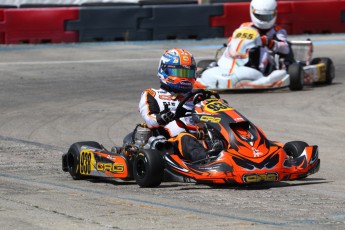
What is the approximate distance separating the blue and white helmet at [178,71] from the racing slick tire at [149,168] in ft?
3.46

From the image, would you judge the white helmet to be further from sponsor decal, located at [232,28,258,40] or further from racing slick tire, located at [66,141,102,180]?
racing slick tire, located at [66,141,102,180]

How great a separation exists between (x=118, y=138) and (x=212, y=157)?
352cm

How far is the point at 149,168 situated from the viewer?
8344 millimetres

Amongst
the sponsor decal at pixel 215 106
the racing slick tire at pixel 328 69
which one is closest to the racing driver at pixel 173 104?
the sponsor decal at pixel 215 106

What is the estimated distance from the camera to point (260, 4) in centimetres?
1708

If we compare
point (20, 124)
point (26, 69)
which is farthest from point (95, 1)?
point (20, 124)

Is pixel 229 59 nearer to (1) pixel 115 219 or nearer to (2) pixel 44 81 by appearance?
(2) pixel 44 81

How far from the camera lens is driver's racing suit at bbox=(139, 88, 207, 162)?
867cm

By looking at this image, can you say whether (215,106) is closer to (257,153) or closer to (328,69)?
(257,153)

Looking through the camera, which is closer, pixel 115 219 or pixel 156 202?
pixel 115 219

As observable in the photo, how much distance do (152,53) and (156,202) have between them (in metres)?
13.6

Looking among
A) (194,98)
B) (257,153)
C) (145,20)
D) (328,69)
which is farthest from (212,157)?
(145,20)

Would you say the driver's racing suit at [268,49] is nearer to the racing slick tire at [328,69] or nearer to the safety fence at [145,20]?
the racing slick tire at [328,69]

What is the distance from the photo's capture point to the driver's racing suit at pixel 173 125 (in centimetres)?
867
